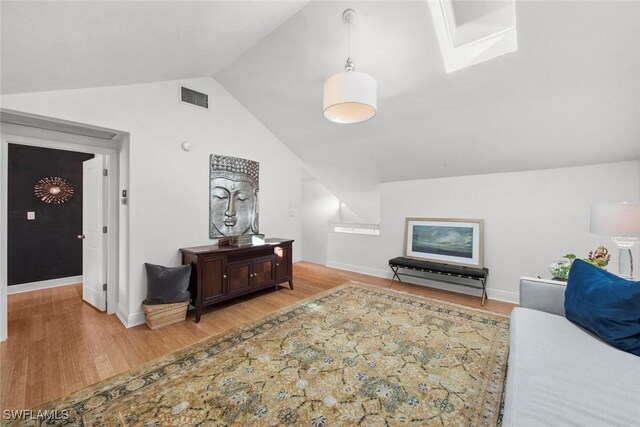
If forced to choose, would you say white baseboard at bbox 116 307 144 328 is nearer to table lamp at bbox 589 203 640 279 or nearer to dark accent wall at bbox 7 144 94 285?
dark accent wall at bbox 7 144 94 285

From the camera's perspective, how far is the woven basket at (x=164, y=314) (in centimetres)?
265

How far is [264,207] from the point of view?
4.27 metres

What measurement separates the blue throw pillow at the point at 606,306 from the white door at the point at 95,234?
4545 millimetres

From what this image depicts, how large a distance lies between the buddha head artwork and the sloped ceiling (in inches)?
37.6

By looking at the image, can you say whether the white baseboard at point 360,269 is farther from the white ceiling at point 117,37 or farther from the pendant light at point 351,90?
the white ceiling at point 117,37

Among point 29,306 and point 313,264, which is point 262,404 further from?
point 313,264

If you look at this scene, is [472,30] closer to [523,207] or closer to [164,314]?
[523,207]

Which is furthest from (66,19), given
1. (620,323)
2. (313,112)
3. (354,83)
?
(620,323)

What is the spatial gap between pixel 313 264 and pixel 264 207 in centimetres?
222

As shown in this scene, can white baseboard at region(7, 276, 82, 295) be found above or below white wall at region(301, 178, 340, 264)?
below

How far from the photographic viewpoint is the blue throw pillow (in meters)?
1.37

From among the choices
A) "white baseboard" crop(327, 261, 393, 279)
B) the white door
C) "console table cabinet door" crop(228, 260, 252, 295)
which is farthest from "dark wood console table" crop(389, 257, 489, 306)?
the white door

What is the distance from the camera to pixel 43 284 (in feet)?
A: 12.6

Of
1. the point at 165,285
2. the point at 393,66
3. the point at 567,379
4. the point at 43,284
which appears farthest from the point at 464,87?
the point at 43,284
